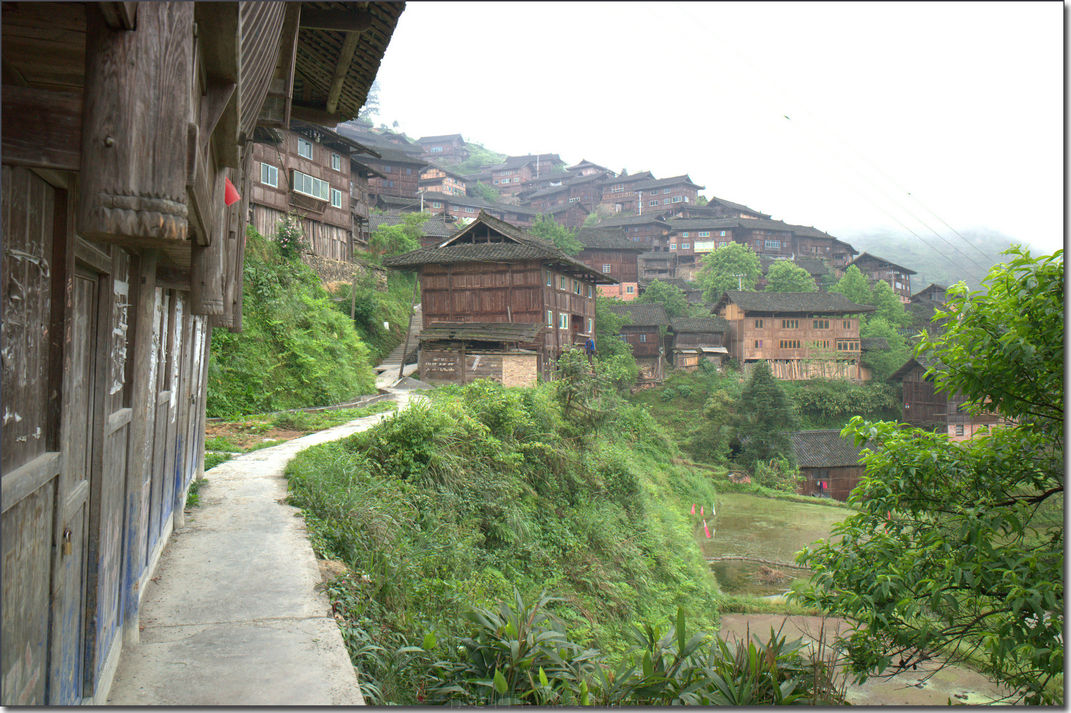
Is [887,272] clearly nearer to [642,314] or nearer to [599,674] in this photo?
[642,314]

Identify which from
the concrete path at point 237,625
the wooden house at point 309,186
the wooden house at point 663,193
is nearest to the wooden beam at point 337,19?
the concrete path at point 237,625

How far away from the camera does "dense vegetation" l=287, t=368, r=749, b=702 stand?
5910 millimetres

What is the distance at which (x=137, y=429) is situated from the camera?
396 centimetres

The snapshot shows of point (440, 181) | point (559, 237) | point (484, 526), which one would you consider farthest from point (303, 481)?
point (440, 181)

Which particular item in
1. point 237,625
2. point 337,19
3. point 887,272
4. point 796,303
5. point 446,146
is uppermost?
point 446,146

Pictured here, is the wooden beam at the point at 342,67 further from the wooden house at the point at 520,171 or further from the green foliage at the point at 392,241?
the wooden house at the point at 520,171

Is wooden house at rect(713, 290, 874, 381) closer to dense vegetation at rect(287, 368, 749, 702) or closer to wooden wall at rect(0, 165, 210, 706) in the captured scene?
dense vegetation at rect(287, 368, 749, 702)

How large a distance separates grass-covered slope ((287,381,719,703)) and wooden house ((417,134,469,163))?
79.2m

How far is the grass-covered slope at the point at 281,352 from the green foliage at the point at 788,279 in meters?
36.0

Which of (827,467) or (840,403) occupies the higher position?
(840,403)

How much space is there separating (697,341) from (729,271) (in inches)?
463

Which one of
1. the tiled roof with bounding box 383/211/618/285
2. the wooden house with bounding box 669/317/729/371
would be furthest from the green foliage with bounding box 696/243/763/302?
the tiled roof with bounding box 383/211/618/285

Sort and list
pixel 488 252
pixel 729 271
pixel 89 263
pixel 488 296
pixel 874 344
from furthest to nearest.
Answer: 1. pixel 729 271
2. pixel 874 344
3. pixel 488 296
4. pixel 488 252
5. pixel 89 263

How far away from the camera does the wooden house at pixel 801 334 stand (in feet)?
133
